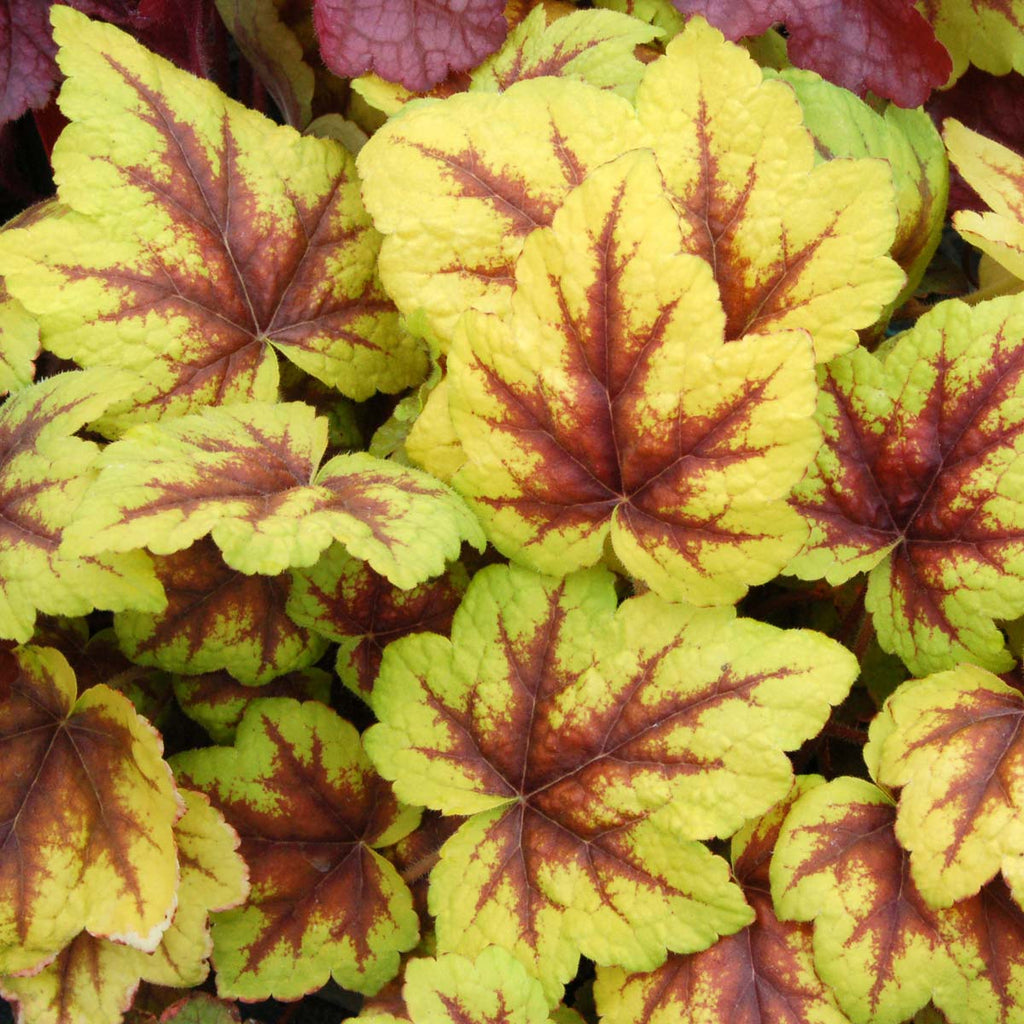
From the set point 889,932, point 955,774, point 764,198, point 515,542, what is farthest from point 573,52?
point 889,932

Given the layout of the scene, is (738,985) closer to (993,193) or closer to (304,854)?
(304,854)

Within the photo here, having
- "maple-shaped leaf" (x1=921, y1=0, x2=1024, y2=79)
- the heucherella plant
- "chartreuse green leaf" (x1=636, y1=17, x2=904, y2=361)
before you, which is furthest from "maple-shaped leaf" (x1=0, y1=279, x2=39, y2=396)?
"maple-shaped leaf" (x1=921, y1=0, x2=1024, y2=79)

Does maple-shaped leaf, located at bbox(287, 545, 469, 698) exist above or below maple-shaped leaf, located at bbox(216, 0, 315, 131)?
below

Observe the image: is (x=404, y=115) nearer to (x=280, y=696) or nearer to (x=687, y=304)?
(x=687, y=304)

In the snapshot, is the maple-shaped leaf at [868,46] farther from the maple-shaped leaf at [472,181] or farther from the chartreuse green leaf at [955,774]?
the chartreuse green leaf at [955,774]

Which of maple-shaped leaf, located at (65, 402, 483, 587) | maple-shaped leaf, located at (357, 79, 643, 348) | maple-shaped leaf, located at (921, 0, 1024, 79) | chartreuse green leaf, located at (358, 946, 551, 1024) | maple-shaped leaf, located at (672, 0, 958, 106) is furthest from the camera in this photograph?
maple-shaped leaf, located at (921, 0, 1024, 79)

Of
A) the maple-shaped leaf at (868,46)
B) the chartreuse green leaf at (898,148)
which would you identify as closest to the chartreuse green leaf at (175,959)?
the chartreuse green leaf at (898,148)

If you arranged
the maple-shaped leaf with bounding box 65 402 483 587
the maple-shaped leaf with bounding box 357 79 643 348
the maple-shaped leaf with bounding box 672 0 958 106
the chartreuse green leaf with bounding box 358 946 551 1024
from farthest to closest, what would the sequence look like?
1. the maple-shaped leaf with bounding box 672 0 958 106
2. the maple-shaped leaf with bounding box 357 79 643 348
3. the chartreuse green leaf with bounding box 358 946 551 1024
4. the maple-shaped leaf with bounding box 65 402 483 587

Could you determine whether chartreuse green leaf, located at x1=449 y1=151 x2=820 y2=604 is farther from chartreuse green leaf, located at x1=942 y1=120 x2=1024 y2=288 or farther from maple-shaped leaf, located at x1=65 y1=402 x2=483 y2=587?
chartreuse green leaf, located at x1=942 y1=120 x2=1024 y2=288
